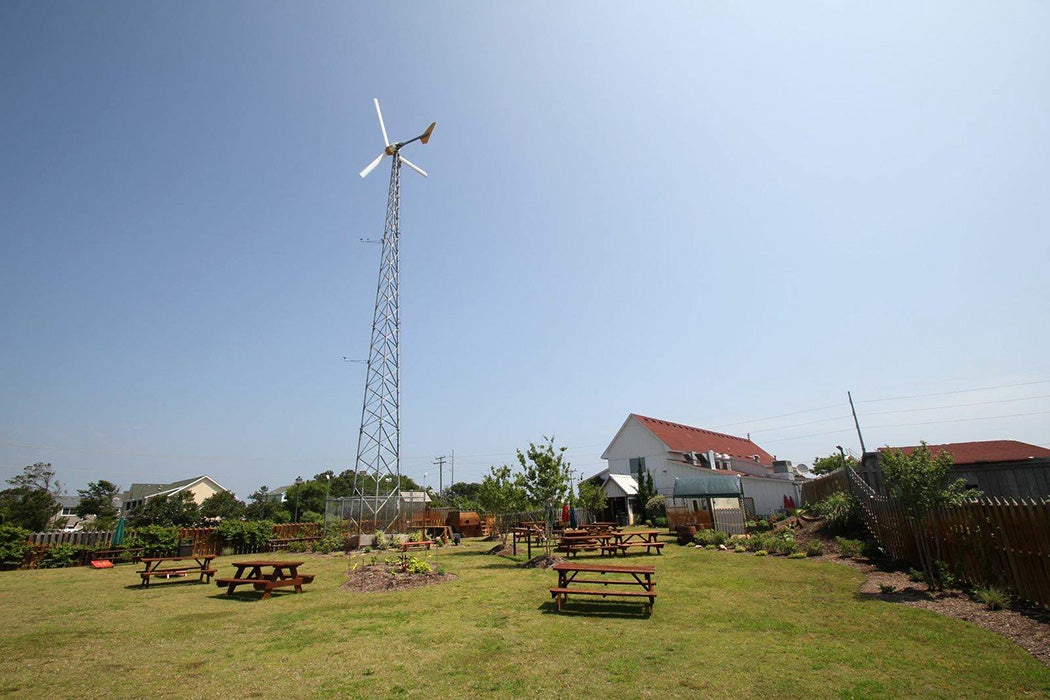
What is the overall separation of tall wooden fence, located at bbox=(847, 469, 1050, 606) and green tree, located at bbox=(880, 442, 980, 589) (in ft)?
0.78

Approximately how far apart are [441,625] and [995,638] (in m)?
8.81

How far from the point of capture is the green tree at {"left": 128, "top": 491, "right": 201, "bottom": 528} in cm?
5769

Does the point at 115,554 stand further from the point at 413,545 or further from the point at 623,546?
the point at 623,546

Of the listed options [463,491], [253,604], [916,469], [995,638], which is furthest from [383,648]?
[463,491]

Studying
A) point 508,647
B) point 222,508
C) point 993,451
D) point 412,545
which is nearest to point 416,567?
point 508,647

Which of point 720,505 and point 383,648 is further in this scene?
point 720,505

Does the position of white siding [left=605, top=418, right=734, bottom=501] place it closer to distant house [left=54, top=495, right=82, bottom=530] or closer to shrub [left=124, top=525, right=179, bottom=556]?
shrub [left=124, top=525, right=179, bottom=556]

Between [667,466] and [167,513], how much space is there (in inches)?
2350

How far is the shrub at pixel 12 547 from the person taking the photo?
19.1 metres

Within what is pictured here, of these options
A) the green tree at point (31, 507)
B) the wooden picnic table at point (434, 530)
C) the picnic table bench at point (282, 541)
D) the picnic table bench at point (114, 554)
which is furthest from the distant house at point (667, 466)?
the green tree at point (31, 507)

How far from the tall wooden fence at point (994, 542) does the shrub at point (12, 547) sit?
30.7m

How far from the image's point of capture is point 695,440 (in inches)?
1957

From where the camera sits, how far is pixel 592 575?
14.4 metres

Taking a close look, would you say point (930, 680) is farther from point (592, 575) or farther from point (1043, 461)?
point (1043, 461)
